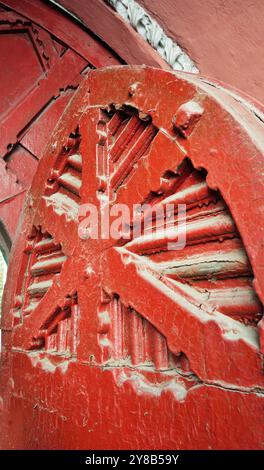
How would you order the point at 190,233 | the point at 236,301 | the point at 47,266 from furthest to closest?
1. the point at 47,266
2. the point at 190,233
3. the point at 236,301

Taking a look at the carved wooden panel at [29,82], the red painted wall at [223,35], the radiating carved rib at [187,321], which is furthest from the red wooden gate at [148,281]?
the carved wooden panel at [29,82]

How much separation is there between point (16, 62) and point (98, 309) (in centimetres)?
205

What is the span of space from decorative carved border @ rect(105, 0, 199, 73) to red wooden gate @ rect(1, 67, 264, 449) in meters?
0.62

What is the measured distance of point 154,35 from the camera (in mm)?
1881

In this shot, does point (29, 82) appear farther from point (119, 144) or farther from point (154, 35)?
point (119, 144)

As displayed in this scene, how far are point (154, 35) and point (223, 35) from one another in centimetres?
41

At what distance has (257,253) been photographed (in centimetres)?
80

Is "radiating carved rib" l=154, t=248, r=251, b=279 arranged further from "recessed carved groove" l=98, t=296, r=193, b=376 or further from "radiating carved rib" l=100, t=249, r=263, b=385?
"recessed carved groove" l=98, t=296, r=193, b=376

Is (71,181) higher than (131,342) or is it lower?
higher

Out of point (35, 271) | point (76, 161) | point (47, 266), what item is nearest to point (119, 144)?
point (76, 161)

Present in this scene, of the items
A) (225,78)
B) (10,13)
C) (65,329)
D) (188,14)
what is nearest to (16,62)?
(10,13)

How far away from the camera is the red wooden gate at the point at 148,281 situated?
850mm

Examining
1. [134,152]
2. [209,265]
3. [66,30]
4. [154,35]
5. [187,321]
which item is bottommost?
[187,321]
